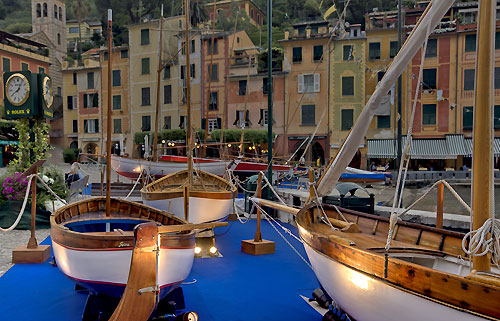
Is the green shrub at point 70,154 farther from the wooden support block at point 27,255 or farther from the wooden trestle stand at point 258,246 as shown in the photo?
the wooden trestle stand at point 258,246

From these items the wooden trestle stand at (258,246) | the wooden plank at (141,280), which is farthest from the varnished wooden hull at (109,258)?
the wooden trestle stand at (258,246)

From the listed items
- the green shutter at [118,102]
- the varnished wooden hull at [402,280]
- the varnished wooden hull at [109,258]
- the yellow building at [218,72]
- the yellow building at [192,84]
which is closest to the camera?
the varnished wooden hull at [402,280]

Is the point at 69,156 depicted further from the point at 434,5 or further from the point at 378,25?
the point at 434,5

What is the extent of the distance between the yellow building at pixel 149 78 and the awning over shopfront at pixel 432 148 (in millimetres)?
17126

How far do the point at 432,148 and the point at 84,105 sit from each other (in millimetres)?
31388

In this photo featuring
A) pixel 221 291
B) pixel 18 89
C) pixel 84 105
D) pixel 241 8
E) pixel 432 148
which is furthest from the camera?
pixel 241 8

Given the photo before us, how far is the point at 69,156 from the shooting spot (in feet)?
125

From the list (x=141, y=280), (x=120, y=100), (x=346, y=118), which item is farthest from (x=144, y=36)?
(x=141, y=280)

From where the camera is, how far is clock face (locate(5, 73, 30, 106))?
13.2 m

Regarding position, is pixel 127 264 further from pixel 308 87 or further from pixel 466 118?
pixel 466 118

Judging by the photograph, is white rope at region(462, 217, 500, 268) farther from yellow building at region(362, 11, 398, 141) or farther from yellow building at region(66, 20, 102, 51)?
yellow building at region(66, 20, 102, 51)

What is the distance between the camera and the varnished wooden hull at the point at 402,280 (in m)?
2.96

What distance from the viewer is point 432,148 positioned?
92.3ft

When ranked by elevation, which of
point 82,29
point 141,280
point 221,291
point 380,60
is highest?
point 82,29
